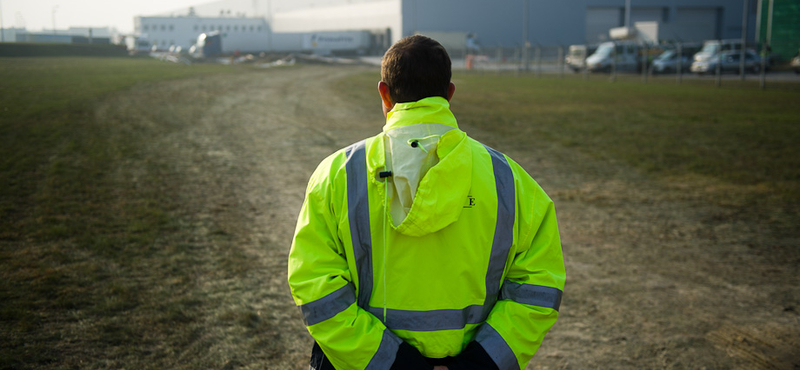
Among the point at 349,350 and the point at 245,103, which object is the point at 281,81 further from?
the point at 349,350

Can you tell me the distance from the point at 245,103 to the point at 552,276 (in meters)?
17.7

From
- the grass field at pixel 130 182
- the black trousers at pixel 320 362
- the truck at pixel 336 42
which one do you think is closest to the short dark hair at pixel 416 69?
the black trousers at pixel 320 362

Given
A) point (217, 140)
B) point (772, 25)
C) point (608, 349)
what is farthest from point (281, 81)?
point (772, 25)

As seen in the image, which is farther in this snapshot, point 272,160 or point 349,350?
point 272,160

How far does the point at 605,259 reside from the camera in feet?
18.9

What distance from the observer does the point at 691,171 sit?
959 cm

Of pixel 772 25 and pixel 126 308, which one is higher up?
pixel 772 25

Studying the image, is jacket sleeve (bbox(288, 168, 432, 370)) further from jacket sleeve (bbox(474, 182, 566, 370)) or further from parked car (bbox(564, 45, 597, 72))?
parked car (bbox(564, 45, 597, 72))

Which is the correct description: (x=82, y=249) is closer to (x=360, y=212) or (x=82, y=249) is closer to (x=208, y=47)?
(x=360, y=212)

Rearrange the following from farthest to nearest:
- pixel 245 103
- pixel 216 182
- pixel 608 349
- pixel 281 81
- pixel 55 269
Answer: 1. pixel 281 81
2. pixel 245 103
3. pixel 216 182
4. pixel 55 269
5. pixel 608 349

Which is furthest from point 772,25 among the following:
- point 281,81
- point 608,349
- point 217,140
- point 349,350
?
point 349,350

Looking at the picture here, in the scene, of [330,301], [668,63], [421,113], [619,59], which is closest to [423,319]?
[330,301]

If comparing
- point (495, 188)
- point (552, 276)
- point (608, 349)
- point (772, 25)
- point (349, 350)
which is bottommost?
point (608, 349)

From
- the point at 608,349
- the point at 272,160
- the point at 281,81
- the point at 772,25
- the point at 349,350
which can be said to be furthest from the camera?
the point at 772,25
